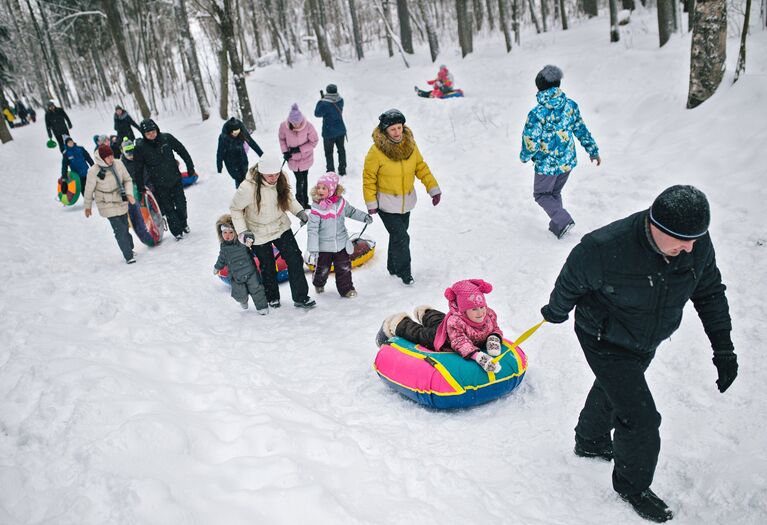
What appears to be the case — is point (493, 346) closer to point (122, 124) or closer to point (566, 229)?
point (566, 229)

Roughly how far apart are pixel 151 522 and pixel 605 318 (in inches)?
100.0

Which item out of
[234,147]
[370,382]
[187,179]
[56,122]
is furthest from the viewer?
[56,122]

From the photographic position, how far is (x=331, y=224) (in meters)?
5.78

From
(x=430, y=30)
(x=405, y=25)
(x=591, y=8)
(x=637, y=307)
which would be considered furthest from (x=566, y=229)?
(x=405, y=25)

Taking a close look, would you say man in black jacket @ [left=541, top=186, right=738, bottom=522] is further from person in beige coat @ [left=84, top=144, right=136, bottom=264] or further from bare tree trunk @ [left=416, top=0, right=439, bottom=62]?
bare tree trunk @ [left=416, top=0, right=439, bottom=62]

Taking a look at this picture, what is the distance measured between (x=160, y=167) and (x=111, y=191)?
98 cm

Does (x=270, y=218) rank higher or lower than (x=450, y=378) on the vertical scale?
higher

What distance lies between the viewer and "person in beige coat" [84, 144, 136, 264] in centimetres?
766

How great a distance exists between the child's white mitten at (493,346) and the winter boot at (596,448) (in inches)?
32.8

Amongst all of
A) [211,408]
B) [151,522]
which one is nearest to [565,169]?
[211,408]

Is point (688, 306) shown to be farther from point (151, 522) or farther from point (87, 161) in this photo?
point (87, 161)

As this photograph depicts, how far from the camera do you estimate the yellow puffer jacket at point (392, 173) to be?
5.69 meters

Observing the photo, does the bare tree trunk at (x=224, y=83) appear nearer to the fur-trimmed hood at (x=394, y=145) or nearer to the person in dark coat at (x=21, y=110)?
the fur-trimmed hood at (x=394, y=145)

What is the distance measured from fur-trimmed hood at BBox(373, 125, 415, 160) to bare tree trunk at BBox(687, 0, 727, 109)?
15.5ft
